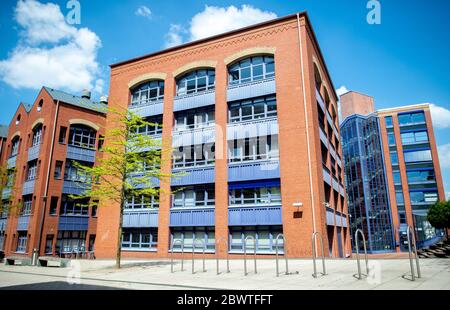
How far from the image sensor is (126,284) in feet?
33.2

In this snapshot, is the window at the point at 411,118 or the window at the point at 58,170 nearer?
the window at the point at 58,170

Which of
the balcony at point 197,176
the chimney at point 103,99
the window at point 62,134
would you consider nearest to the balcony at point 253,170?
the balcony at point 197,176

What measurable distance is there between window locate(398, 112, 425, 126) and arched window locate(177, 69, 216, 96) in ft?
147

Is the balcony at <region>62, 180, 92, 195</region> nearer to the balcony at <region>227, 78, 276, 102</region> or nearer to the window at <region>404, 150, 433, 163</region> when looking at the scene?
the balcony at <region>227, 78, 276, 102</region>

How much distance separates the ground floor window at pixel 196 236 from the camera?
20.9m

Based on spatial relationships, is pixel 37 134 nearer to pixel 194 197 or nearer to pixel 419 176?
pixel 194 197

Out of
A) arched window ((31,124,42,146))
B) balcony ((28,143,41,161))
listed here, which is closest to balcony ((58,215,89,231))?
balcony ((28,143,41,161))

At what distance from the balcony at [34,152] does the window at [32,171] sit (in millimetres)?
564

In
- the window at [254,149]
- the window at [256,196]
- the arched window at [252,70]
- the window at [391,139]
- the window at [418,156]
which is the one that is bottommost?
the window at [256,196]

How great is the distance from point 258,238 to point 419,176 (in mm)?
45103

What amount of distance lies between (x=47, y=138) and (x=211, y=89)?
1673 centimetres

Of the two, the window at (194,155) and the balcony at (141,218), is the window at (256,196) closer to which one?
the window at (194,155)

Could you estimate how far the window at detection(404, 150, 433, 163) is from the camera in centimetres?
5283
